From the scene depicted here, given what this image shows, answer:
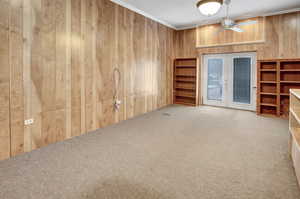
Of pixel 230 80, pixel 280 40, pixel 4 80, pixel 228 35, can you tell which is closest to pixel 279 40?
pixel 280 40

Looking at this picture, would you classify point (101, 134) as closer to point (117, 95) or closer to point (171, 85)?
point (117, 95)

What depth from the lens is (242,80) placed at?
20.5ft

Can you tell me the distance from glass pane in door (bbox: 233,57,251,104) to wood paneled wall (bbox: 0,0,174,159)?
3.34 m

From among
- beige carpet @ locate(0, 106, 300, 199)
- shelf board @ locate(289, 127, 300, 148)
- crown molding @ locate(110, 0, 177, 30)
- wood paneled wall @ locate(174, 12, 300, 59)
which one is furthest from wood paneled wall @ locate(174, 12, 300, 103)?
shelf board @ locate(289, 127, 300, 148)

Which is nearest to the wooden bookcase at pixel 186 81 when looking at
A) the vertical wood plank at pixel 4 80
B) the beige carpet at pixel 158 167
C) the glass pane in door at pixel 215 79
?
the glass pane in door at pixel 215 79

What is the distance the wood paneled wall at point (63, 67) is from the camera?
2.74 m

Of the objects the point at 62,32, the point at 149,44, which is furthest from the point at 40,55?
the point at 149,44

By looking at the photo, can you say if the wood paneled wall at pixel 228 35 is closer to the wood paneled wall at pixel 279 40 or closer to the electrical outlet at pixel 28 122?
the wood paneled wall at pixel 279 40

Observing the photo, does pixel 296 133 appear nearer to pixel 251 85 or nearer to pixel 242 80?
pixel 251 85

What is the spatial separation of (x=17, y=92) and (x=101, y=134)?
1653 millimetres

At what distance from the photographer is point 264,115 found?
5.43 metres

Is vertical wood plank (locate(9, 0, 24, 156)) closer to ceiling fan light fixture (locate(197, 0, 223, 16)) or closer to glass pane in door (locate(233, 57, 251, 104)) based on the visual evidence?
ceiling fan light fixture (locate(197, 0, 223, 16))

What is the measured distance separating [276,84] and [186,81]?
9.77 ft

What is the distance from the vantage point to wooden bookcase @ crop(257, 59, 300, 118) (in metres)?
5.10
